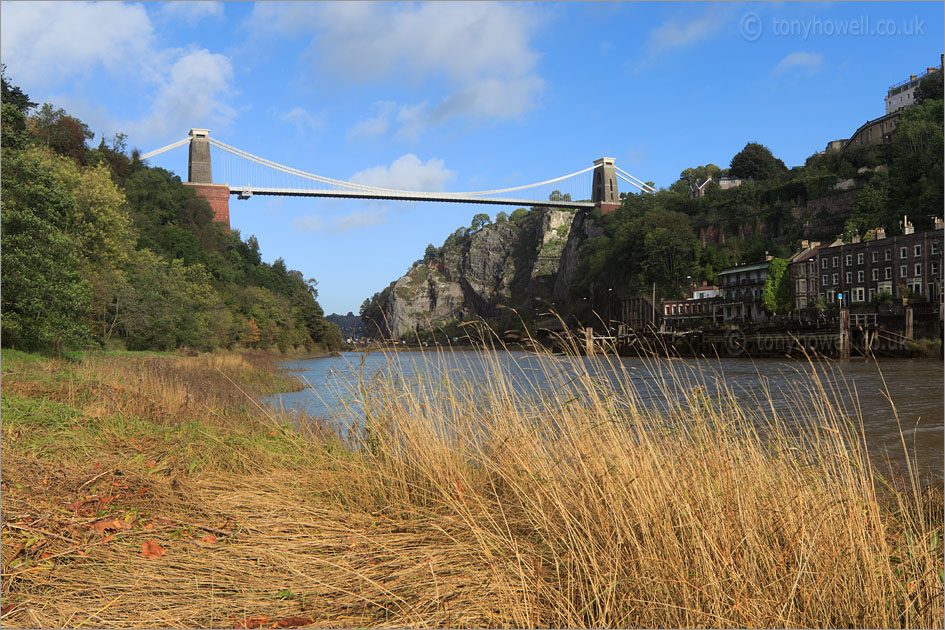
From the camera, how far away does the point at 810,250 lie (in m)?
64.8

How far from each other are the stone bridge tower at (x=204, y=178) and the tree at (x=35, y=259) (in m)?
69.1

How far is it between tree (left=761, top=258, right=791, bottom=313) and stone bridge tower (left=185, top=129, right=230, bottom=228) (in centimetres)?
6471

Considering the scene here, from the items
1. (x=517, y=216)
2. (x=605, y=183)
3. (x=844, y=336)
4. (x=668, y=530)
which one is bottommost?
(x=668, y=530)

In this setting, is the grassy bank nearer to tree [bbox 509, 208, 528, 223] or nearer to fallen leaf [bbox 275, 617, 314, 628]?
fallen leaf [bbox 275, 617, 314, 628]

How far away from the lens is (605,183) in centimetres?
11675

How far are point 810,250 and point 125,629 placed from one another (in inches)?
2803

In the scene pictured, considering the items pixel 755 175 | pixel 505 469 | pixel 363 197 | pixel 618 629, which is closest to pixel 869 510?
pixel 618 629

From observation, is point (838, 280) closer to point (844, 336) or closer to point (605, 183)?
point (844, 336)

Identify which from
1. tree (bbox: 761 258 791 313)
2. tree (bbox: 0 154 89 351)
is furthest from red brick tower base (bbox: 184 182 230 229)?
tree (bbox: 0 154 89 351)

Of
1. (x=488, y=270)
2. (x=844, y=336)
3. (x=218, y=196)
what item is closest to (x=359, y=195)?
(x=218, y=196)

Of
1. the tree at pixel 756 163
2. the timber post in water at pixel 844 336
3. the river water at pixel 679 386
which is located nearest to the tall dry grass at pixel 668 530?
the river water at pixel 679 386

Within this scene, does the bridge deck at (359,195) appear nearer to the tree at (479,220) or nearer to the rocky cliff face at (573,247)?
the rocky cliff face at (573,247)

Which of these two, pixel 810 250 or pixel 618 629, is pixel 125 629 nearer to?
pixel 618 629

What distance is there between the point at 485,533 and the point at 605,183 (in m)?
118
